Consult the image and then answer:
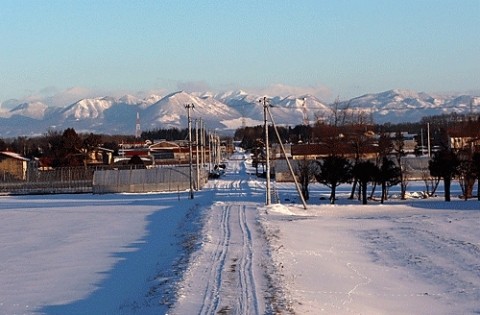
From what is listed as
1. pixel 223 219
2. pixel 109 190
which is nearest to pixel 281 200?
pixel 223 219

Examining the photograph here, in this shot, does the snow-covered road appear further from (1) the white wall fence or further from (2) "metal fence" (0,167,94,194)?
(2) "metal fence" (0,167,94,194)

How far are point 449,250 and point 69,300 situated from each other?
11.2 metres

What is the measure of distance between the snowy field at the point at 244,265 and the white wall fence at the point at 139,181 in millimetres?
32897

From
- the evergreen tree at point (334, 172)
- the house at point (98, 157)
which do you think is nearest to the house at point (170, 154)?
the house at point (98, 157)

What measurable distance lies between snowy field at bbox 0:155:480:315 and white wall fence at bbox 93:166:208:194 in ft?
108

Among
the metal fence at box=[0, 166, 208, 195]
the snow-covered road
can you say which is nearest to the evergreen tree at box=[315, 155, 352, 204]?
the metal fence at box=[0, 166, 208, 195]

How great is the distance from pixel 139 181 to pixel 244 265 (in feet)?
168

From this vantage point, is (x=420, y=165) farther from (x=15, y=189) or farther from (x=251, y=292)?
(x=251, y=292)

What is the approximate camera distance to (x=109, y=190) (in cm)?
6688

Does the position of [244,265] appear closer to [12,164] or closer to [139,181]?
[139,181]

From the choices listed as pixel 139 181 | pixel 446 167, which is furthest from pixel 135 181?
pixel 446 167

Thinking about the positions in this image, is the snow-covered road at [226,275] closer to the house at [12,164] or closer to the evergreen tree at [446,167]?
the evergreen tree at [446,167]

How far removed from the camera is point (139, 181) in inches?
2640

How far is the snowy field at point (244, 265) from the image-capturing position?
42.4 feet
